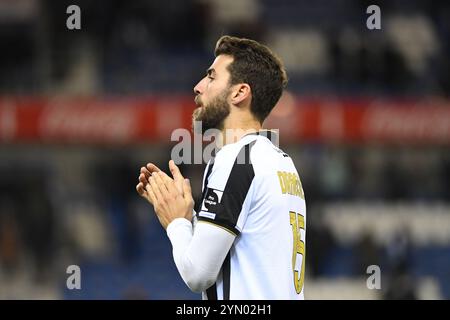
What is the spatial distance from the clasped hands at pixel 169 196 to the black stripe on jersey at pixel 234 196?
0.16 meters

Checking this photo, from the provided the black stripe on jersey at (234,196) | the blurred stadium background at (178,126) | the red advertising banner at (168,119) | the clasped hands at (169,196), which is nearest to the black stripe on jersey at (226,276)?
the black stripe on jersey at (234,196)

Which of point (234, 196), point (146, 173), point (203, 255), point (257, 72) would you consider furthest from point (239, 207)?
point (257, 72)

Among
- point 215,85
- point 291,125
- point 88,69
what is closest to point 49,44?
point 88,69

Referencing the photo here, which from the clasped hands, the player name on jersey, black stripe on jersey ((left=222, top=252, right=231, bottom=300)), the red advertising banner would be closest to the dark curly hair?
the player name on jersey

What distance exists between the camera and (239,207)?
13.0 feet

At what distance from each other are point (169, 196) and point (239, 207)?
36cm

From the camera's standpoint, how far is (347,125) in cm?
1722

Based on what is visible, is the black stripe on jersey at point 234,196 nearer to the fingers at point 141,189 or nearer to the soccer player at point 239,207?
the soccer player at point 239,207

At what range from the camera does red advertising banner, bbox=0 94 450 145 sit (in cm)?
1683

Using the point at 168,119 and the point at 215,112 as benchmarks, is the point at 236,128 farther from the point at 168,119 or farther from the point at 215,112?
the point at 168,119

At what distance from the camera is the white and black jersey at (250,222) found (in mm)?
3971

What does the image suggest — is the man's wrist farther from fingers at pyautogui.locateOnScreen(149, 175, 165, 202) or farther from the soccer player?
fingers at pyautogui.locateOnScreen(149, 175, 165, 202)

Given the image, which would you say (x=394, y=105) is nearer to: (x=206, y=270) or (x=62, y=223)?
(x=62, y=223)

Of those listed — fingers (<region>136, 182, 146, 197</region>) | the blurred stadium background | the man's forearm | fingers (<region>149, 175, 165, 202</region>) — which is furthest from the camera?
the blurred stadium background
